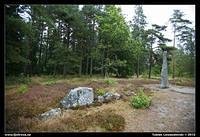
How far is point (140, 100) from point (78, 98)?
5.04 feet

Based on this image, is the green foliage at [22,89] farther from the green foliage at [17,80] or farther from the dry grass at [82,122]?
the dry grass at [82,122]

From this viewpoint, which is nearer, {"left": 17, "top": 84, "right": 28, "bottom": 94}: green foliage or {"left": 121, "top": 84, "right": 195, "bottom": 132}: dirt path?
{"left": 121, "top": 84, "right": 195, "bottom": 132}: dirt path

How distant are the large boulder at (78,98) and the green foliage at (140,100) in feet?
3.43

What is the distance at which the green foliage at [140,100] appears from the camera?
9.17m

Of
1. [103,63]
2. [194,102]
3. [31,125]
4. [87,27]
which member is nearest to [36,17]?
[87,27]

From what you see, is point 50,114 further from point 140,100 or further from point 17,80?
point 140,100

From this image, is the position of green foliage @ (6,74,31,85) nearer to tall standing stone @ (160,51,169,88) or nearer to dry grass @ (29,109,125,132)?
dry grass @ (29,109,125,132)

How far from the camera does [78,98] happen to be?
9227mm

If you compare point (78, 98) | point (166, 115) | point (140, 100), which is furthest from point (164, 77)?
point (78, 98)

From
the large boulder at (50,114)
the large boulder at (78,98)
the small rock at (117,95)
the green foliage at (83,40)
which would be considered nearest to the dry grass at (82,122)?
the large boulder at (50,114)

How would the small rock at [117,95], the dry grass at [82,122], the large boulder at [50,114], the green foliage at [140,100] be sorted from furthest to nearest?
1. the small rock at [117,95]
2. the green foliage at [140,100]
3. the large boulder at [50,114]
4. the dry grass at [82,122]

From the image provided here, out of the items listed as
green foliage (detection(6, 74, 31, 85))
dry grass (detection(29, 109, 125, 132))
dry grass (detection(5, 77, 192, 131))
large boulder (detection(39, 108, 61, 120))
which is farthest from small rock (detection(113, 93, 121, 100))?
green foliage (detection(6, 74, 31, 85))

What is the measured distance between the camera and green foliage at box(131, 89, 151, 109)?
917cm

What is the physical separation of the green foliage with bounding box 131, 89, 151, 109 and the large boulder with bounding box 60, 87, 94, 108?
1045 millimetres
